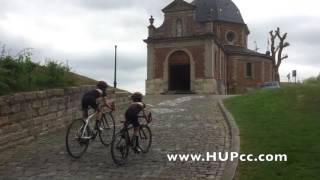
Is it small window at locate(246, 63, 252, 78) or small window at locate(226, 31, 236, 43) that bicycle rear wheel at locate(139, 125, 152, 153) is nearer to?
small window at locate(226, 31, 236, 43)

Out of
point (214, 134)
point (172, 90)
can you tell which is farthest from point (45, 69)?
point (172, 90)

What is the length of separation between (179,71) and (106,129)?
3195 cm

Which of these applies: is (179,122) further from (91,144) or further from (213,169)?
(213,169)

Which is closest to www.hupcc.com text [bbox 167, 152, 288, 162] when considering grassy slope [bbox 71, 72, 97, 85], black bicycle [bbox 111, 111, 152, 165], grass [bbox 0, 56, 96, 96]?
black bicycle [bbox 111, 111, 152, 165]

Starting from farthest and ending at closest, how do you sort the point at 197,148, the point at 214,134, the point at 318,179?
the point at 214,134 < the point at 197,148 < the point at 318,179

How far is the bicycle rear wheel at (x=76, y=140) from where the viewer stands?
1162cm

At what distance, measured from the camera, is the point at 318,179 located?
9281 millimetres

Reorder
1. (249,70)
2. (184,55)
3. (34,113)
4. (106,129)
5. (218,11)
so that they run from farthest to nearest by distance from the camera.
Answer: (249,70)
(218,11)
(184,55)
(34,113)
(106,129)

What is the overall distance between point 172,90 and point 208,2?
1400 centimetres

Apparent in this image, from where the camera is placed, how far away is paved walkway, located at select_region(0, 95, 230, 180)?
1017cm

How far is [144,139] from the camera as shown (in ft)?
39.7

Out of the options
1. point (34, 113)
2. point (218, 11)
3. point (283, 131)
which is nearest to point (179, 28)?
point (218, 11)

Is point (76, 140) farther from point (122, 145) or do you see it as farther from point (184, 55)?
point (184, 55)

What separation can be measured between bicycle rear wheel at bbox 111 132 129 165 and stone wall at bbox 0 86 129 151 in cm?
337
